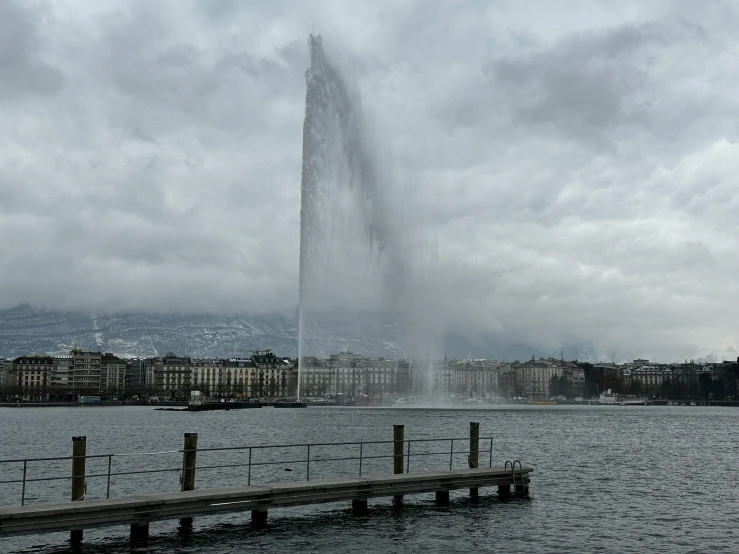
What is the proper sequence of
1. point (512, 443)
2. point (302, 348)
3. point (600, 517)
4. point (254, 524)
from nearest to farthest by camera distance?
point (254, 524), point (600, 517), point (512, 443), point (302, 348)

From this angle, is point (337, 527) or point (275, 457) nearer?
point (337, 527)

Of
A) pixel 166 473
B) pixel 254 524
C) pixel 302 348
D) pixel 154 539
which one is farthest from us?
pixel 302 348

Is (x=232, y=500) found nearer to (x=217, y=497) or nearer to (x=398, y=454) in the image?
(x=217, y=497)

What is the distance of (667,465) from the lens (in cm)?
5194

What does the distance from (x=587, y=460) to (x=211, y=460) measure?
23.4m

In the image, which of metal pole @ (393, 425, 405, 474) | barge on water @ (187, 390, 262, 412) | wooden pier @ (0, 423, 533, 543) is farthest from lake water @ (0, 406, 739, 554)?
barge on water @ (187, 390, 262, 412)

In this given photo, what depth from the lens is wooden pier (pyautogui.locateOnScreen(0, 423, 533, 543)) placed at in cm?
2319

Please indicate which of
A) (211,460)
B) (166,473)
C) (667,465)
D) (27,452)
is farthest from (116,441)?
(667,465)

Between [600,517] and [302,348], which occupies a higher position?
[302,348]

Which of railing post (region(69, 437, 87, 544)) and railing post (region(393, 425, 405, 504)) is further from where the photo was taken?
railing post (region(393, 425, 405, 504))

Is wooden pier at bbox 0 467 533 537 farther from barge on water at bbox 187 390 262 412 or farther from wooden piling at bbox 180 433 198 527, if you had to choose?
barge on water at bbox 187 390 262 412

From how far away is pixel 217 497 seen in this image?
26250 mm

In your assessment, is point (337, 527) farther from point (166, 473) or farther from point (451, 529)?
point (166, 473)

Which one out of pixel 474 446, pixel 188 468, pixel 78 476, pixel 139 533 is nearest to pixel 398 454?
pixel 474 446
